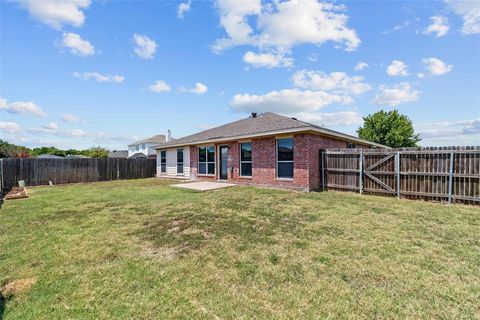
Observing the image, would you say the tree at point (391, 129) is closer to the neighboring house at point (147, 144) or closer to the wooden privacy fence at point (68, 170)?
the wooden privacy fence at point (68, 170)

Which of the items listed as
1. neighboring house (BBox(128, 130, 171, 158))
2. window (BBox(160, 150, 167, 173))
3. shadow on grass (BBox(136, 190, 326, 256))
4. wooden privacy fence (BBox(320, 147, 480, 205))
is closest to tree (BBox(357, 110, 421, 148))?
wooden privacy fence (BBox(320, 147, 480, 205))

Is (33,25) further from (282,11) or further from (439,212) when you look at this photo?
(439,212)

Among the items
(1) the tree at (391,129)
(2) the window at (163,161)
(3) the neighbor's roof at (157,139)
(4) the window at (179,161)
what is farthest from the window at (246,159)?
(3) the neighbor's roof at (157,139)

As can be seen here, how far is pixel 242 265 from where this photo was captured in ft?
11.4

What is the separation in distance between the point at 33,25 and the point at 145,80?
580cm

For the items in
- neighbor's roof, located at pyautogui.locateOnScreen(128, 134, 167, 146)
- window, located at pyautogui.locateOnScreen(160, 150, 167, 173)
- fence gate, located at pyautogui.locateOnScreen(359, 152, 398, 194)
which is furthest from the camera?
neighbor's roof, located at pyautogui.locateOnScreen(128, 134, 167, 146)

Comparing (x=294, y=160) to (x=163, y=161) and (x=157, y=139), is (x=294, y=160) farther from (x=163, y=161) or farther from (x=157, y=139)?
(x=157, y=139)

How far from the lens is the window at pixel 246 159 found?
12.5 meters

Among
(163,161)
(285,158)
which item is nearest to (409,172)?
(285,158)

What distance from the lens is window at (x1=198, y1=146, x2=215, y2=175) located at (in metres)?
14.8

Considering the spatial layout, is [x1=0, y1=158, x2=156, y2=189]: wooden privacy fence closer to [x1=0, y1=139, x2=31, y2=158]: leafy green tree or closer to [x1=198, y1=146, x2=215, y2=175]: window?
[x1=198, y1=146, x2=215, y2=175]: window

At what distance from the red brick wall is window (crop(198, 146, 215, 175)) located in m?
1.64

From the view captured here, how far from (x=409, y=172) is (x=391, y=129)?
27259 millimetres

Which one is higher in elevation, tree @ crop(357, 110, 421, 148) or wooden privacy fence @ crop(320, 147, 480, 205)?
tree @ crop(357, 110, 421, 148)
